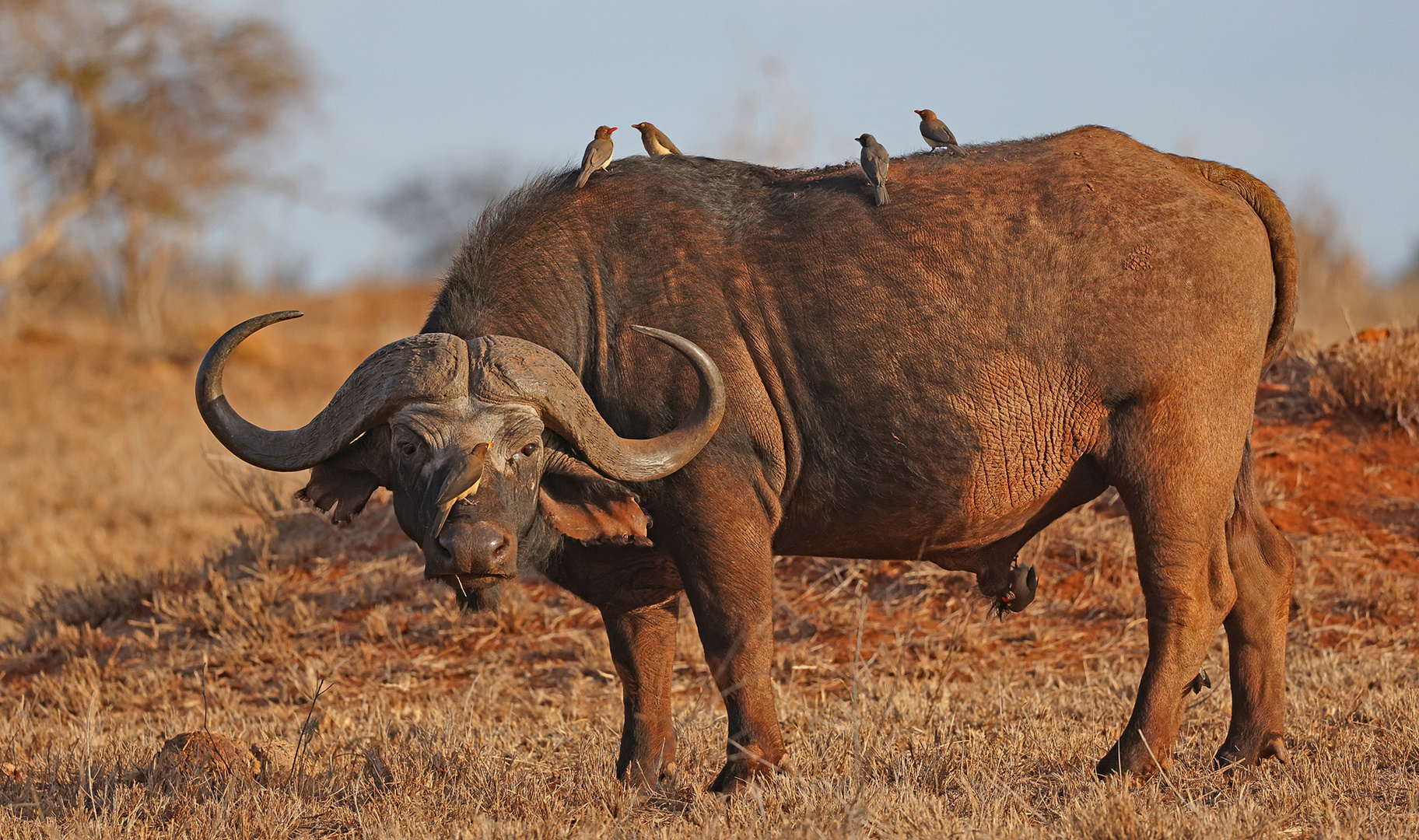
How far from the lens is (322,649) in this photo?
737cm

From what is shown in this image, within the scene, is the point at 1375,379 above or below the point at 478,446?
above

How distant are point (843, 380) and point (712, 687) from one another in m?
1.72

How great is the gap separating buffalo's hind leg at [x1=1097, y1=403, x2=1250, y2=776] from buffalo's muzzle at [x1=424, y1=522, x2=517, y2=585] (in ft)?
7.31

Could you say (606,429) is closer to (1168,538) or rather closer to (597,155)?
(597,155)

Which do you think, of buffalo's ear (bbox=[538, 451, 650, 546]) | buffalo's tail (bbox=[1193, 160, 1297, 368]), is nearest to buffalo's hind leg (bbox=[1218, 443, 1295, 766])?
buffalo's tail (bbox=[1193, 160, 1297, 368])

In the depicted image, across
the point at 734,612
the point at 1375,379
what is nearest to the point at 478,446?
the point at 734,612

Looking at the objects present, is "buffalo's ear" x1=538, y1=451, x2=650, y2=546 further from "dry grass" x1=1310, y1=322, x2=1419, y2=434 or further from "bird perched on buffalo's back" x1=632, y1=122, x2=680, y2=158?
"dry grass" x1=1310, y1=322, x2=1419, y2=434

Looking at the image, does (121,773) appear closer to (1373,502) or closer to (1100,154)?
(1100,154)

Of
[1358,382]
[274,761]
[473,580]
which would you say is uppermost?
[1358,382]

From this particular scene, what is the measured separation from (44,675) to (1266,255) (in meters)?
6.31

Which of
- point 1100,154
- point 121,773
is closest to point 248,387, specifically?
point 121,773

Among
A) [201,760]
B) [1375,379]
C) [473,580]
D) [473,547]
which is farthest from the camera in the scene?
[1375,379]

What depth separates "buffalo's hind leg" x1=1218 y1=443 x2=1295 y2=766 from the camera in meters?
5.03

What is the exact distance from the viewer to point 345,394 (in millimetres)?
4465
